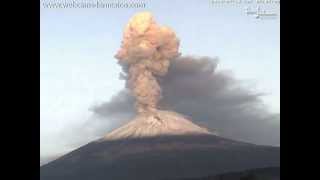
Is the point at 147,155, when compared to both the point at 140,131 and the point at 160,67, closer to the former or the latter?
the point at 140,131
